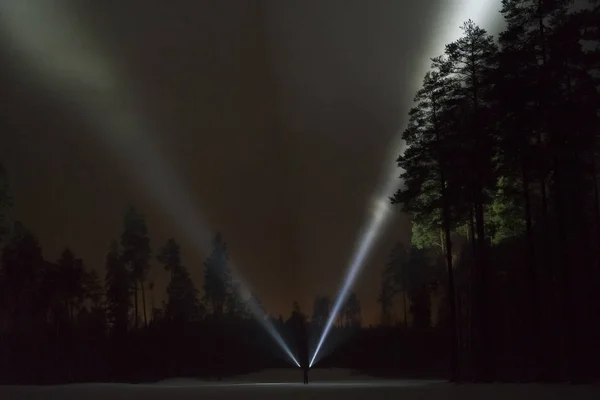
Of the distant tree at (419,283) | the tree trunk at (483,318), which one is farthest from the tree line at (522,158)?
the distant tree at (419,283)

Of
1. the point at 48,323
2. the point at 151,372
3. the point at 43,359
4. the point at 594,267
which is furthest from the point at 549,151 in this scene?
the point at 48,323

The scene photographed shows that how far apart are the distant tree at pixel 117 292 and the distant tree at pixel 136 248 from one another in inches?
20.1

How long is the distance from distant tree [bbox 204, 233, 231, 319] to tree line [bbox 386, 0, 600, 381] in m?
32.5

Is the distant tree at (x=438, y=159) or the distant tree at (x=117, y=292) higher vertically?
the distant tree at (x=438, y=159)

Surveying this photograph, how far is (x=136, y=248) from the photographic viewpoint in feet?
165

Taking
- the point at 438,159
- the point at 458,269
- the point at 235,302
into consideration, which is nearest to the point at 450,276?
the point at 438,159

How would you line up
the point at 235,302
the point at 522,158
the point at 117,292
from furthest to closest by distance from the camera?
the point at 235,302, the point at 117,292, the point at 522,158

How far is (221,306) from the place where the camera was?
6291 cm

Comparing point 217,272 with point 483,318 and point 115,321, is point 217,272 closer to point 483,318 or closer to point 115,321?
point 115,321

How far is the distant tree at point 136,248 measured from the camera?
49.9 metres

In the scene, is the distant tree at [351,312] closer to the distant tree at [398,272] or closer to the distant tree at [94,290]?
the distant tree at [398,272]

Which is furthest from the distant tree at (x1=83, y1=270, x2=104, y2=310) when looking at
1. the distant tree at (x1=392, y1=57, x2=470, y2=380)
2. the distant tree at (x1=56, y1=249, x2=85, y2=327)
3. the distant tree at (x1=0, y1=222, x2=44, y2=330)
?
the distant tree at (x1=392, y1=57, x2=470, y2=380)

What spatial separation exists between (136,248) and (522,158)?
35705mm

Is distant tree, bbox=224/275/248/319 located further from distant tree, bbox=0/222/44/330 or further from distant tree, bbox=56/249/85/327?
distant tree, bbox=0/222/44/330
